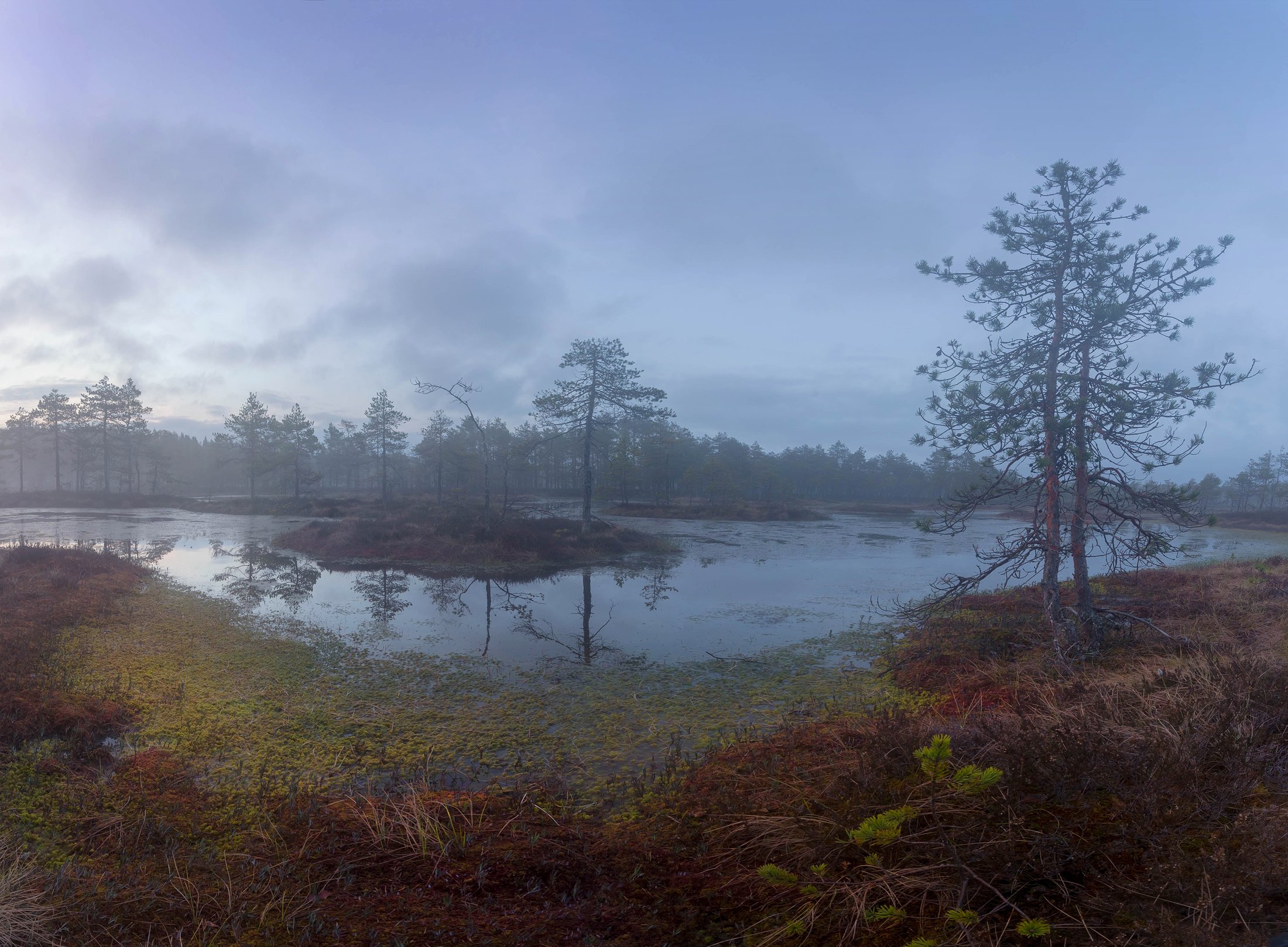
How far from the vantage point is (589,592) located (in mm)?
17500

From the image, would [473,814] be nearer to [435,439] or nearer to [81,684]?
[81,684]

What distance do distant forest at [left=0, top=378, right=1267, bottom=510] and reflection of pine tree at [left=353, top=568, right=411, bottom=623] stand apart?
10426mm

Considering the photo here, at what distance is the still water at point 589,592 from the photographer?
12180mm

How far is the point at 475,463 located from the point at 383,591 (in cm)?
4990

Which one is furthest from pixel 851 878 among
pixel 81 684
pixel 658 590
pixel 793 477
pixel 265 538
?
pixel 793 477

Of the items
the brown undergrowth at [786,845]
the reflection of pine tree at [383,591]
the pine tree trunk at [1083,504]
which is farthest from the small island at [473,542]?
the brown undergrowth at [786,845]

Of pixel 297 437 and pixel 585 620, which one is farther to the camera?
pixel 297 437

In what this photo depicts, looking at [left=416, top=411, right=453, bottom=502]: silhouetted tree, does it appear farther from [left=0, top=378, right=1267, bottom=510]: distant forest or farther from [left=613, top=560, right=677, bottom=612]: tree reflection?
[left=613, top=560, right=677, bottom=612]: tree reflection

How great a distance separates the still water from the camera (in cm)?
1218

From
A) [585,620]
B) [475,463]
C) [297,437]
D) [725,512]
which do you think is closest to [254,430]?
[297,437]

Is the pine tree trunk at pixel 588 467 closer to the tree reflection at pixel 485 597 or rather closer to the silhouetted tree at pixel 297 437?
the tree reflection at pixel 485 597

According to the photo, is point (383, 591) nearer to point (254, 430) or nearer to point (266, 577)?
point (266, 577)

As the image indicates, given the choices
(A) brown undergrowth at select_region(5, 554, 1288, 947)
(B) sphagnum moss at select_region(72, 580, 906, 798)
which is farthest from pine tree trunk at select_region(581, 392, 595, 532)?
(A) brown undergrowth at select_region(5, 554, 1288, 947)

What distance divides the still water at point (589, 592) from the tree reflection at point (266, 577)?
3.7 inches
